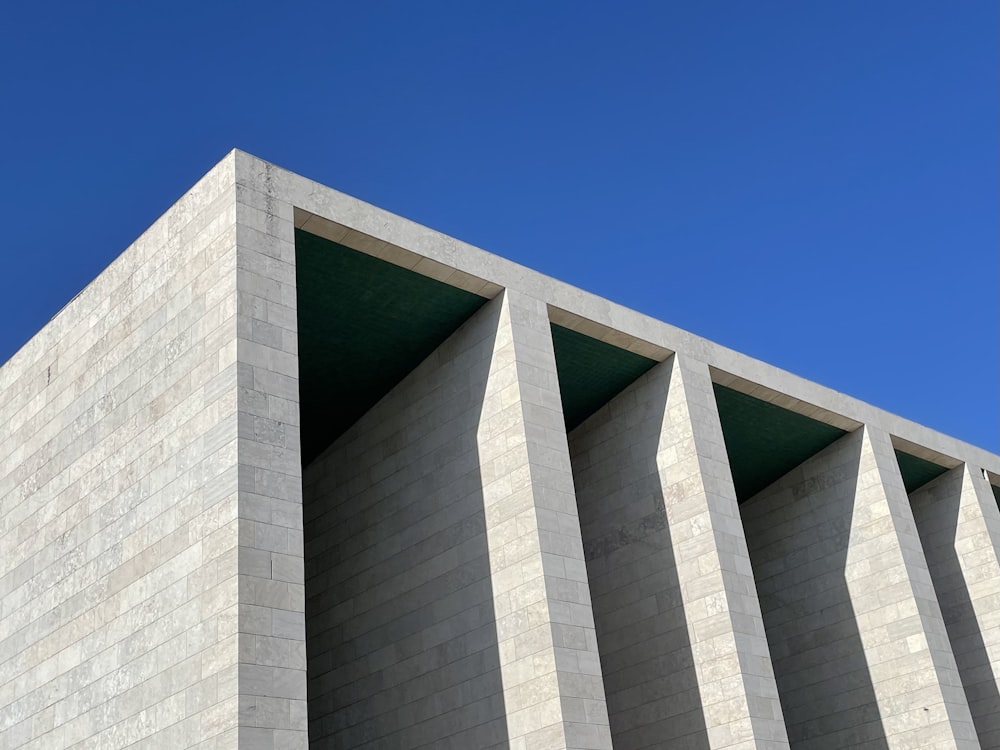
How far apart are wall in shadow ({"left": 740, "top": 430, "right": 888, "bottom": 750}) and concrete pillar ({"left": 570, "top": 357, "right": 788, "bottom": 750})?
5.55 meters

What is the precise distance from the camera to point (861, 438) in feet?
87.8

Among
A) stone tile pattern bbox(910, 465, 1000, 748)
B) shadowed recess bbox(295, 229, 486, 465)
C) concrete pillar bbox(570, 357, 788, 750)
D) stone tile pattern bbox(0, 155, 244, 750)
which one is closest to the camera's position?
stone tile pattern bbox(0, 155, 244, 750)

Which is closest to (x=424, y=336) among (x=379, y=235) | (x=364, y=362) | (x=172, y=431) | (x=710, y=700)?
(x=364, y=362)

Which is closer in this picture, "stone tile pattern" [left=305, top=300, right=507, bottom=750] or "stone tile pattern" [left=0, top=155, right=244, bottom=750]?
"stone tile pattern" [left=0, top=155, right=244, bottom=750]

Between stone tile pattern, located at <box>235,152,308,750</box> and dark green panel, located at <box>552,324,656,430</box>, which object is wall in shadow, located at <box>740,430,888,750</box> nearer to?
dark green panel, located at <box>552,324,656,430</box>

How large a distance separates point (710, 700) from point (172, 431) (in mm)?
10104

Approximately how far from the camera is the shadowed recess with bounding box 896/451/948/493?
28719 mm

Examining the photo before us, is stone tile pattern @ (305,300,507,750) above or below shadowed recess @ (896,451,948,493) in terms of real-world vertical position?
below

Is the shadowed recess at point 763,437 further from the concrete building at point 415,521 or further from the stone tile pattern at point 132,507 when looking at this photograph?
the stone tile pattern at point 132,507

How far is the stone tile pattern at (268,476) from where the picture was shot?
554 inches

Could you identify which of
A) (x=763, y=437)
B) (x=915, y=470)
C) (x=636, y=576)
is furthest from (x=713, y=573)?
(x=915, y=470)

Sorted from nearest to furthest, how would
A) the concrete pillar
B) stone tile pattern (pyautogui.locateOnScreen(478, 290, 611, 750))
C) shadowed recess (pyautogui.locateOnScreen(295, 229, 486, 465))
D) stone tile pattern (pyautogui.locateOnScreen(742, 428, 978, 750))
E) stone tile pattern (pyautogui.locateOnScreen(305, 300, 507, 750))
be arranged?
1. stone tile pattern (pyautogui.locateOnScreen(478, 290, 611, 750))
2. stone tile pattern (pyautogui.locateOnScreen(305, 300, 507, 750))
3. shadowed recess (pyautogui.locateOnScreen(295, 229, 486, 465))
4. the concrete pillar
5. stone tile pattern (pyautogui.locateOnScreen(742, 428, 978, 750))

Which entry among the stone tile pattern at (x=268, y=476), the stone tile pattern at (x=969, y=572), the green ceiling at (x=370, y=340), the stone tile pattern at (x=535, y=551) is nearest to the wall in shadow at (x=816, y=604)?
the stone tile pattern at (x=969, y=572)

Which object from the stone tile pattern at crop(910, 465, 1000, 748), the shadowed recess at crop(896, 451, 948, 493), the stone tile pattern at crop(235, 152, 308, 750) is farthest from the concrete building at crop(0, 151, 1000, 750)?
the shadowed recess at crop(896, 451, 948, 493)
